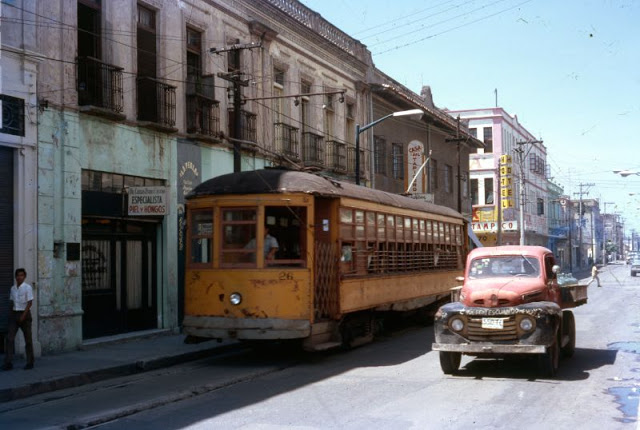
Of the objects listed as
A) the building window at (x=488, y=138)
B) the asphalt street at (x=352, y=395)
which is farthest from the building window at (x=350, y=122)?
the building window at (x=488, y=138)

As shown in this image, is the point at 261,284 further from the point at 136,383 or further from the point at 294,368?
the point at 136,383

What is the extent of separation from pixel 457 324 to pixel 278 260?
137 inches

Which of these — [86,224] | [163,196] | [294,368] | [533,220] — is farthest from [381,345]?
[533,220]

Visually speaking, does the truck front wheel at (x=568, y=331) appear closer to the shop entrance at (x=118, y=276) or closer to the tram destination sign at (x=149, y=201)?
the tram destination sign at (x=149, y=201)

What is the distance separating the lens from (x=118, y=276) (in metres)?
16.7

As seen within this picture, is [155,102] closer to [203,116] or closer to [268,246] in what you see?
[203,116]

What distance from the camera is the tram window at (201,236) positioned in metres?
13.3

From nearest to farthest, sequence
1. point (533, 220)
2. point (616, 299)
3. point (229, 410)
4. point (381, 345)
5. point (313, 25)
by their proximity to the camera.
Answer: point (229, 410), point (381, 345), point (313, 25), point (616, 299), point (533, 220)

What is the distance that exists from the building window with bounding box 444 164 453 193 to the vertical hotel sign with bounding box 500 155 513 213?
590 cm

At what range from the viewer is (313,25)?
26688mm

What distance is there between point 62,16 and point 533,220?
194ft

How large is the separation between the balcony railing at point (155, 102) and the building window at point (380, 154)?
15.0 meters

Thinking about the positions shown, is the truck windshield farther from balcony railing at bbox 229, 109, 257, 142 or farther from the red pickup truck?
balcony railing at bbox 229, 109, 257, 142

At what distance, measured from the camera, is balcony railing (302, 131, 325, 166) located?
25203 millimetres
